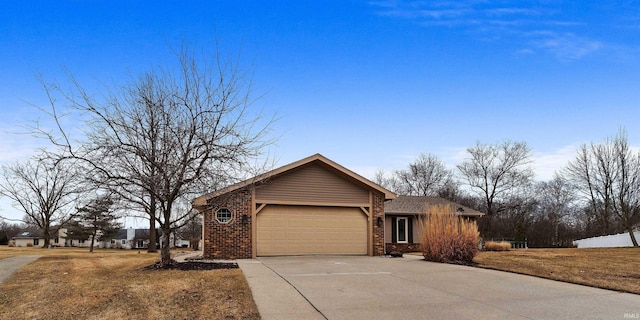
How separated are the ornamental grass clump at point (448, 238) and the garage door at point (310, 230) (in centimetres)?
361

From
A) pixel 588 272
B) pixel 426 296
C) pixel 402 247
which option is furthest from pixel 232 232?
pixel 588 272

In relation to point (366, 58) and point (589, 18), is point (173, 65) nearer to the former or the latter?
point (366, 58)

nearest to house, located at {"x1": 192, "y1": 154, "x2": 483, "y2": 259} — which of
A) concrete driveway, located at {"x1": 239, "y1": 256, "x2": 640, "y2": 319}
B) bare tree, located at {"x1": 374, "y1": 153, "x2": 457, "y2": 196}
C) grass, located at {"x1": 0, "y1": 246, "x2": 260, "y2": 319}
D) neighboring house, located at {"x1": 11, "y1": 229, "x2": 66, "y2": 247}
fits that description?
grass, located at {"x1": 0, "y1": 246, "x2": 260, "y2": 319}

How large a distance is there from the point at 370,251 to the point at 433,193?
28.8 metres

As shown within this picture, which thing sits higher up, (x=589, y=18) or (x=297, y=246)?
(x=589, y=18)

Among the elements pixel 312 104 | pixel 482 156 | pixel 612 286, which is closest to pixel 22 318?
pixel 612 286

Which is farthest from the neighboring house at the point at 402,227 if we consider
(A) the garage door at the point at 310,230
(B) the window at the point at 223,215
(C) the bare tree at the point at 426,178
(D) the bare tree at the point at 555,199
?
(D) the bare tree at the point at 555,199

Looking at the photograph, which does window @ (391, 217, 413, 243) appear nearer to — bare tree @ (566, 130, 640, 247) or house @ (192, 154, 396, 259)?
house @ (192, 154, 396, 259)

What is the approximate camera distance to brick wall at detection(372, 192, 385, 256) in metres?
18.6

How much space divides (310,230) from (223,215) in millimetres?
3456

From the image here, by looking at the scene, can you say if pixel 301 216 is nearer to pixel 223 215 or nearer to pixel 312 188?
pixel 312 188

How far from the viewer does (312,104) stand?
18.2 meters

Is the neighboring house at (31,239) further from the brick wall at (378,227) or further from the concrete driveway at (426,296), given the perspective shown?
the concrete driveway at (426,296)

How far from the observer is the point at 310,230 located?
17828 mm
